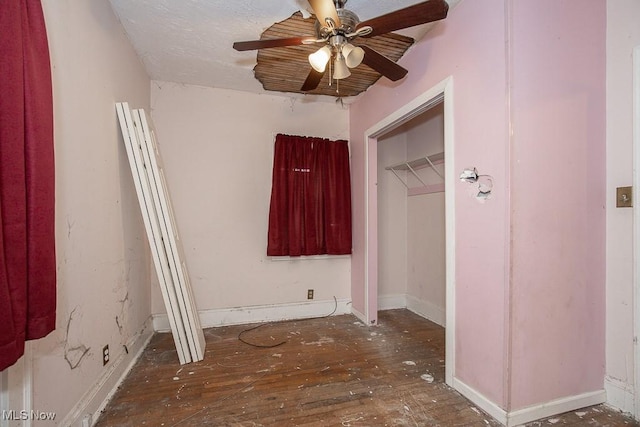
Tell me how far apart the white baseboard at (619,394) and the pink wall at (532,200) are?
41 mm

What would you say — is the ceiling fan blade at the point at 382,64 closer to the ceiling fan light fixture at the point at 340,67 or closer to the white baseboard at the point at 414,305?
the ceiling fan light fixture at the point at 340,67

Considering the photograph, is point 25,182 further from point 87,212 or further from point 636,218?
point 636,218

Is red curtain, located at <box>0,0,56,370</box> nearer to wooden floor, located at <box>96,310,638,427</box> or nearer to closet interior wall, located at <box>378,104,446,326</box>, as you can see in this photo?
wooden floor, located at <box>96,310,638,427</box>

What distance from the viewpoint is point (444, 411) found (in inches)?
66.1

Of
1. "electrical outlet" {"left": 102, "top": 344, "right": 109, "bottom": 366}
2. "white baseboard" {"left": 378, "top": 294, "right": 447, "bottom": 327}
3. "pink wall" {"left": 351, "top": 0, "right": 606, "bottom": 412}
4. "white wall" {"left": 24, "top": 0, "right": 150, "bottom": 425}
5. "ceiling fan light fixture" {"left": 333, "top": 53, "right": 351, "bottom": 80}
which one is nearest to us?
"white wall" {"left": 24, "top": 0, "right": 150, "bottom": 425}

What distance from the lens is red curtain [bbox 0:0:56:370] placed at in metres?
0.90

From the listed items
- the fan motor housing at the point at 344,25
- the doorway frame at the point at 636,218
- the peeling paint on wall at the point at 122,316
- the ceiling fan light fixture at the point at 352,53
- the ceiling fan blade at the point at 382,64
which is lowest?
the peeling paint on wall at the point at 122,316

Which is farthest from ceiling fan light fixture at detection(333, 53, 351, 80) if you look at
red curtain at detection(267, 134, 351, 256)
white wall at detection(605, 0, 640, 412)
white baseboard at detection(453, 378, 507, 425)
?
white baseboard at detection(453, 378, 507, 425)

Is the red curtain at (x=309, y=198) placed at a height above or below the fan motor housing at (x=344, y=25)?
below

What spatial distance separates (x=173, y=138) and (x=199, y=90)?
0.60 meters

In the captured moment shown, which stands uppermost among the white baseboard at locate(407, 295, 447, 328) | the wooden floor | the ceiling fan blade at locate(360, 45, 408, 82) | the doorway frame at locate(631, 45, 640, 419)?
the ceiling fan blade at locate(360, 45, 408, 82)

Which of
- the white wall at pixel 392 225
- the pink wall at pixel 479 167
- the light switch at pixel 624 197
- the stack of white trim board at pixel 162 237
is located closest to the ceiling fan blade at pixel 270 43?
the pink wall at pixel 479 167

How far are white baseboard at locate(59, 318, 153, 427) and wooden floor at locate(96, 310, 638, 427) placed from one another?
5cm

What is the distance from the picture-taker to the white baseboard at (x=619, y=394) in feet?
5.36
